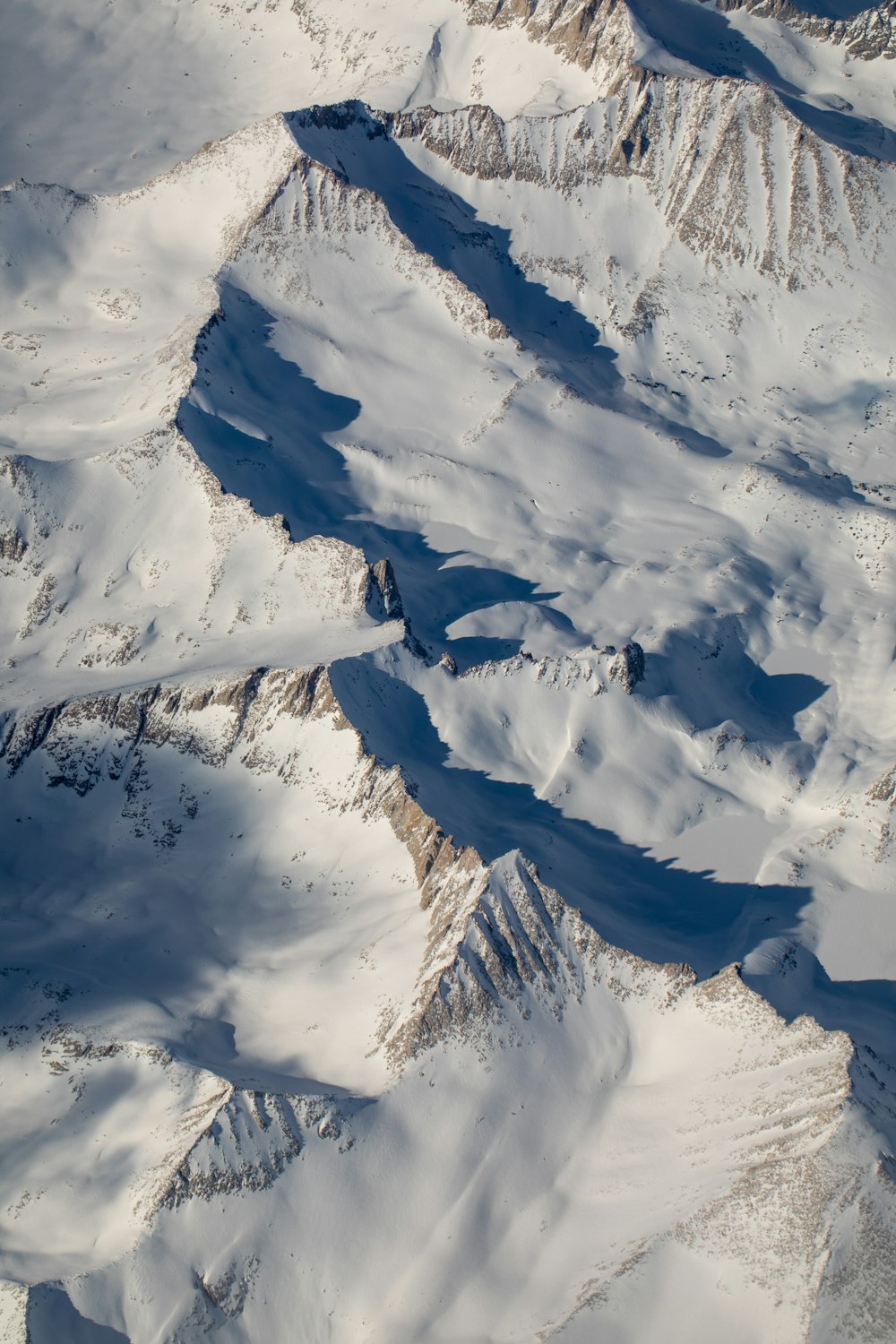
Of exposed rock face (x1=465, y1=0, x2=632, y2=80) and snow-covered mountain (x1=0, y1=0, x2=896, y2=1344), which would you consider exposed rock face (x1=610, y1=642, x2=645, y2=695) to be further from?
exposed rock face (x1=465, y1=0, x2=632, y2=80)

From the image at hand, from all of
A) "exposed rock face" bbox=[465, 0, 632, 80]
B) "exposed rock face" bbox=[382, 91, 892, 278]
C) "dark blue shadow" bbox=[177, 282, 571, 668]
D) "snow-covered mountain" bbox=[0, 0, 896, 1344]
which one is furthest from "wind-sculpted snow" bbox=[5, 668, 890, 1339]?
"exposed rock face" bbox=[465, 0, 632, 80]

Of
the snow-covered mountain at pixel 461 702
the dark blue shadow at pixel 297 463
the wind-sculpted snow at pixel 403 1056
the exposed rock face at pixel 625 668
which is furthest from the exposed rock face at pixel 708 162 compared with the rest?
the wind-sculpted snow at pixel 403 1056

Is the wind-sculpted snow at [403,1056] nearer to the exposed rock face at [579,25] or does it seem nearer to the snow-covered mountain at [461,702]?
the snow-covered mountain at [461,702]

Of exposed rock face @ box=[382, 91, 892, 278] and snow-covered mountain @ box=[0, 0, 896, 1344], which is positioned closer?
snow-covered mountain @ box=[0, 0, 896, 1344]

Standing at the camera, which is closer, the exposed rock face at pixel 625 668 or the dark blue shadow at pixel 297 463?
the exposed rock face at pixel 625 668

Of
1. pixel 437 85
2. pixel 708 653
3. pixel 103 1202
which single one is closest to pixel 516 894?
pixel 103 1202

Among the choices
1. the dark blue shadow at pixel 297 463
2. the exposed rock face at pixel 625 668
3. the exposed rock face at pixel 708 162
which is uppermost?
the exposed rock face at pixel 708 162

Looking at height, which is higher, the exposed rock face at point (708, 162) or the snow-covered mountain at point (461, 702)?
the exposed rock face at point (708, 162)

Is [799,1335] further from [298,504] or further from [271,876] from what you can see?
[298,504]

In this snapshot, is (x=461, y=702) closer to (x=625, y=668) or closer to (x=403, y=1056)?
(x=625, y=668)
